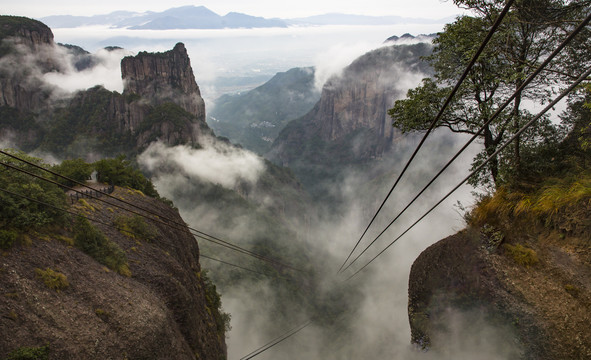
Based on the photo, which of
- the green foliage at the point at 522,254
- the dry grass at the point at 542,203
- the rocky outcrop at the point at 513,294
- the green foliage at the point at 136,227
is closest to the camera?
the rocky outcrop at the point at 513,294

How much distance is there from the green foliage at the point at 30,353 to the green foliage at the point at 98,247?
615 cm

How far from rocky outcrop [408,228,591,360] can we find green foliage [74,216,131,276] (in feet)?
51.4

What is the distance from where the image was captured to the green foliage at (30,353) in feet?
34.1

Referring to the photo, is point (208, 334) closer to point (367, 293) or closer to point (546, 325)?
point (546, 325)

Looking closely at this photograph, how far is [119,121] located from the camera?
91.8 m

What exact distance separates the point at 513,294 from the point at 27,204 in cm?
2113

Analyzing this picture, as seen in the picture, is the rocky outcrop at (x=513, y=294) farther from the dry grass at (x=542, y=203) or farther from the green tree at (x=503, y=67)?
the green tree at (x=503, y=67)

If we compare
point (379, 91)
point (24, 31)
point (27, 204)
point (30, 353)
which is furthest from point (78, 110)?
point (379, 91)

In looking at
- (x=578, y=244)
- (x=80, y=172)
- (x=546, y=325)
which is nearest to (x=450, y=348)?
(x=546, y=325)

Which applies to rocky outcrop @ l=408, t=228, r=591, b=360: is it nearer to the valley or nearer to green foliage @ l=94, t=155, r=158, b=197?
the valley

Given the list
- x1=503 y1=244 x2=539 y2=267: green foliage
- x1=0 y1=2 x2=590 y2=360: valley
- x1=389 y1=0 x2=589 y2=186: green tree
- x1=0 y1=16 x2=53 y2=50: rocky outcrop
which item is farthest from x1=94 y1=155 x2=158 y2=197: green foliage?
x1=0 y1=16 x2=53 y2=50: rocky outcrop

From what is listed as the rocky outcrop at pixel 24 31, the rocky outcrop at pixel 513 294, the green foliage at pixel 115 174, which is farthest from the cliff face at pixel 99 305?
the rocky outcrop at pixel 24 31

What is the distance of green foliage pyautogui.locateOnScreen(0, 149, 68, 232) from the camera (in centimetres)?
1434

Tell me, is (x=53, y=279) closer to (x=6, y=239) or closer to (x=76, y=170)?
(x=6, y=239)
